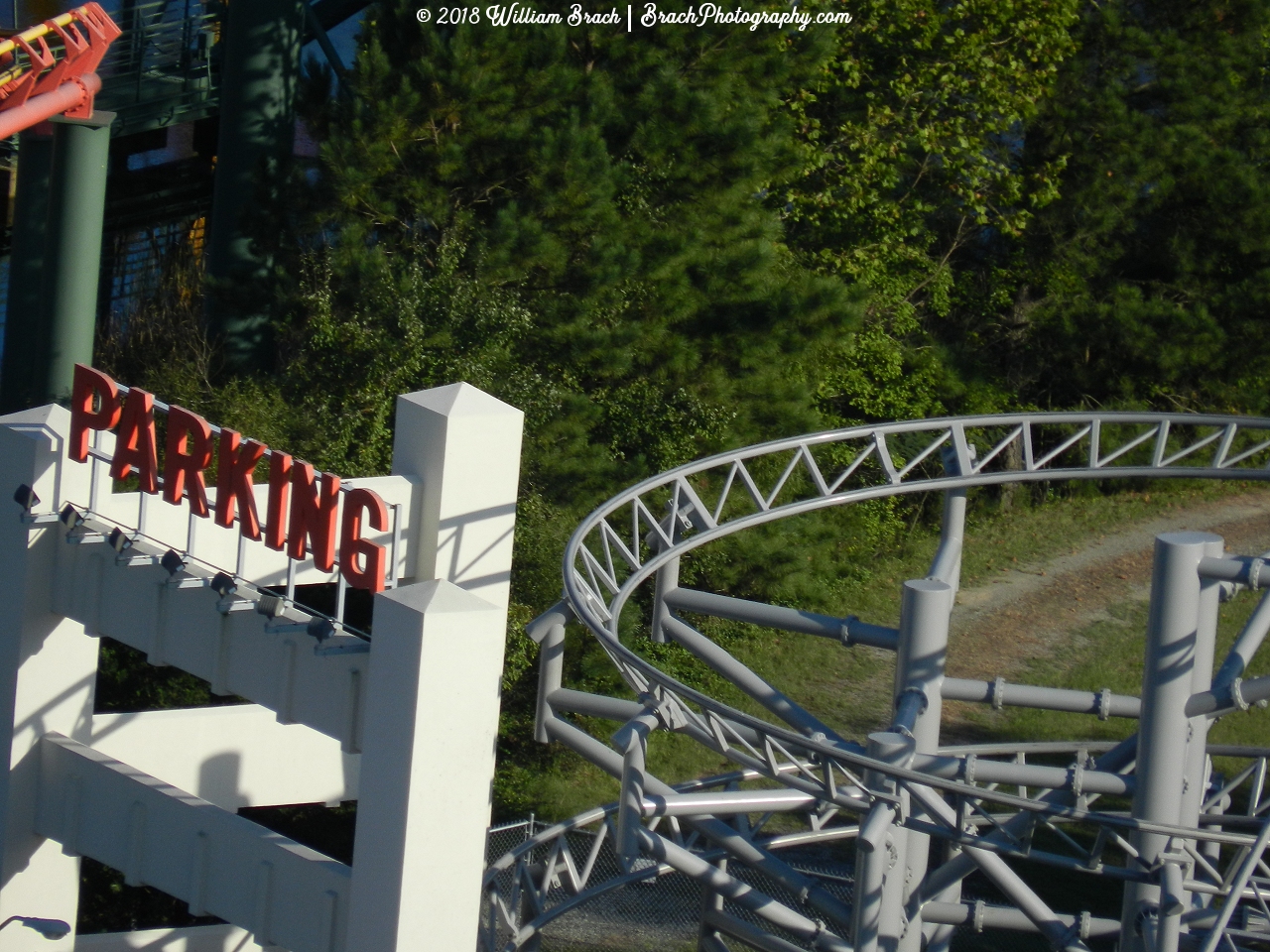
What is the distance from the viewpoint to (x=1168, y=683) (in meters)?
10.6

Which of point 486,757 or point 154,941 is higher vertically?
point 486,757

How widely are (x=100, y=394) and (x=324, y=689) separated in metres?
2.93

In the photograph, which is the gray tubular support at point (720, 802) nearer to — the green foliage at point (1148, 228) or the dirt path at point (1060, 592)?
the dirt path at point (1060, 592)

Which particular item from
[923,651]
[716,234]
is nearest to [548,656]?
[923,651]

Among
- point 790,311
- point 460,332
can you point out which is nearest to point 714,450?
point 790,311

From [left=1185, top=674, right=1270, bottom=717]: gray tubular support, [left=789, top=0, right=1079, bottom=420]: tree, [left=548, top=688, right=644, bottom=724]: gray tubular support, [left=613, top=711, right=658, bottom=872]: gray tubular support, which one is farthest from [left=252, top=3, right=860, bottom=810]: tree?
[left=1185, top=674, right=1270, bottom=717]: gray tubular support

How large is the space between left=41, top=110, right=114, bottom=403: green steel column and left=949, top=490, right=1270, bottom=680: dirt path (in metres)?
15.6

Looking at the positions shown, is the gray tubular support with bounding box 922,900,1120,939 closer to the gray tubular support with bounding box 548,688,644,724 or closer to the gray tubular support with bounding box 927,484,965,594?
the gray tubular support with bounding box 927,484,965,594

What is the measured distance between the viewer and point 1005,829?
10.2 meters

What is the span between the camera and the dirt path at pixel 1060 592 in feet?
88.4

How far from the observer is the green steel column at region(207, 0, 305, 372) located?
22.2m

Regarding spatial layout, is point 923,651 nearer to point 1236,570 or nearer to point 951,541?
point 1236,570

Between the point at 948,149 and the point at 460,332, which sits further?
the point at 948,149

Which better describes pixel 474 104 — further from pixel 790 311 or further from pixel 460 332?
pixel 790 311
